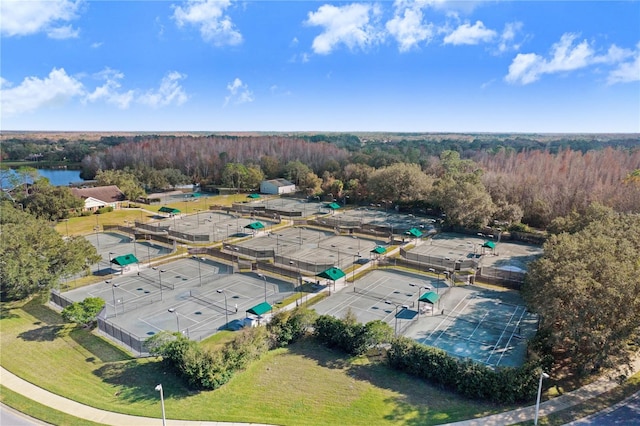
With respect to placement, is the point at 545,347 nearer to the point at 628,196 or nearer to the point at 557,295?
the point at 557,295

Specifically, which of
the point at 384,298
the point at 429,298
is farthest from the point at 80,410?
the point at 429,298

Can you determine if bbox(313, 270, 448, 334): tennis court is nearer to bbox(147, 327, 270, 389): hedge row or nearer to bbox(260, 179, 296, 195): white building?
bbox(147, 327, 270, 389): hedge row

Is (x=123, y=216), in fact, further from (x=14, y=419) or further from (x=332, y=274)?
(x=14, y=419)

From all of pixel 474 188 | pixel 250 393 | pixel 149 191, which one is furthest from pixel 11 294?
pixel 149 191

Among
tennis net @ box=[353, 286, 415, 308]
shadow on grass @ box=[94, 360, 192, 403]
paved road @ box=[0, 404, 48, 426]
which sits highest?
tennis net @ box=[353, 286, 415, 308]

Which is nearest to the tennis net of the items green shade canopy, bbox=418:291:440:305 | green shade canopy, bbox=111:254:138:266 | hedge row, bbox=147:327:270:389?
green shade canopy, bbox=418:291:440:305

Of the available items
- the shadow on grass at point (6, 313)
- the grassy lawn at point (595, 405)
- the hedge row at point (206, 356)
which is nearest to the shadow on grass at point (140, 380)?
the hedge row at point (206, 356)

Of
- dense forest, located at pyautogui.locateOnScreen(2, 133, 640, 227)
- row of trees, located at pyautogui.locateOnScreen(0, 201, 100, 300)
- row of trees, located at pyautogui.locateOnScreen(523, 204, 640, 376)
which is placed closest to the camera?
row of trees, located at pyautogui.locateOnScreen(523, 204, 640, 376)
